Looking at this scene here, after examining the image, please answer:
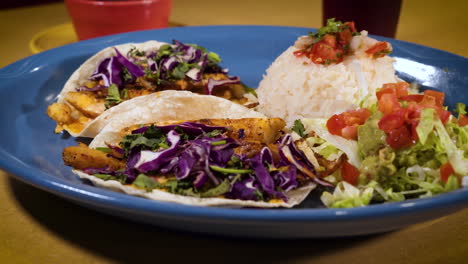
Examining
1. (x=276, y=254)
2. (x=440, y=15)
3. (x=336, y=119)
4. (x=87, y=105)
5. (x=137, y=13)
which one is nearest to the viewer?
(x=276, y=254)

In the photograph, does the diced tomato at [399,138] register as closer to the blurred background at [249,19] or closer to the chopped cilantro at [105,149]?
the chopped cilantro at [105,149]

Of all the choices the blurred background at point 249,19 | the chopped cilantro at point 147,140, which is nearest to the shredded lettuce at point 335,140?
the chopped cilantro at point 147,140

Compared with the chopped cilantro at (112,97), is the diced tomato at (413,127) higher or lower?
higher

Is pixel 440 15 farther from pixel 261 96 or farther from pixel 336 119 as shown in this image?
pixel 336 119

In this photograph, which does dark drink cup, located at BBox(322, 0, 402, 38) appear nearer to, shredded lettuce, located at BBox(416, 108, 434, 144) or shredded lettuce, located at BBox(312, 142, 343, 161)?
shredded lettuce, located at BBox(312, 142, 343, 161)

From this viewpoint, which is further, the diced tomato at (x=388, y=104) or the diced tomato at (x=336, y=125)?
the diced tomato at (x=336, y=125)

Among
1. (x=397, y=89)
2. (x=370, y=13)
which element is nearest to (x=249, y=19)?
(x=370, y=13)

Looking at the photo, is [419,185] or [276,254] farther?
[419,185]

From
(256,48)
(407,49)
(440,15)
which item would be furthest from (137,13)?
(440,15)
